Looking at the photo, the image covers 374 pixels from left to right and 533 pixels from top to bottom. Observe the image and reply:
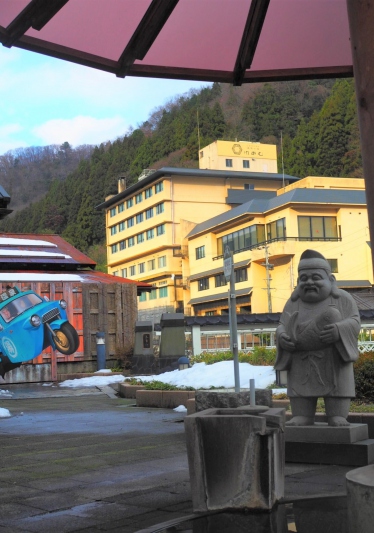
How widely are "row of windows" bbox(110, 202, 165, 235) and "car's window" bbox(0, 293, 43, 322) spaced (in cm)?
4204

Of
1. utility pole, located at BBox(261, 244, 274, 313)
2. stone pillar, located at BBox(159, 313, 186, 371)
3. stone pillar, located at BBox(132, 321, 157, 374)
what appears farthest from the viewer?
utility pole, located at BBox(261, 244, 274, 313)

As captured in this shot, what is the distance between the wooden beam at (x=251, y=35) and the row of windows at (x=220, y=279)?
4496 cm

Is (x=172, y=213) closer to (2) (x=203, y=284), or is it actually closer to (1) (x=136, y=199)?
(1) (x=136, y=199)

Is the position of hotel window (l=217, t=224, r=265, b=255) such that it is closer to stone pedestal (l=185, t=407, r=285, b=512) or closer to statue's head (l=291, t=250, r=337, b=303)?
statue's head (l=291, t=250, r=337, b=303)

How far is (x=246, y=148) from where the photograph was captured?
244ft

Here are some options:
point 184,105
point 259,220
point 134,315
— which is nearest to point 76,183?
point 184,105

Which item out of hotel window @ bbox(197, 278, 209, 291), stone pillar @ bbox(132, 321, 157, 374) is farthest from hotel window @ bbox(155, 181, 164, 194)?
stone pillar @ bbox(132, 321, 157, 374)

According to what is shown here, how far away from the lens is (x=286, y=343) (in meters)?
7.47

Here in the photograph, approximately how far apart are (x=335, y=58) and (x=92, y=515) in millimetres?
4706

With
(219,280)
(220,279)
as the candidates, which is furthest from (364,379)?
(219,280)

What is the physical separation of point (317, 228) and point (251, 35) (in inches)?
1803

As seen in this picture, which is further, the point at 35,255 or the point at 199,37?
the point at 35,255

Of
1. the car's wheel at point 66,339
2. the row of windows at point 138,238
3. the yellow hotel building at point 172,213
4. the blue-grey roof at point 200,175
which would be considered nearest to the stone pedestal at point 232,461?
the car's wheel at point 66,339

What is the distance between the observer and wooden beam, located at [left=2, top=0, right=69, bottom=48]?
19.3 feet
